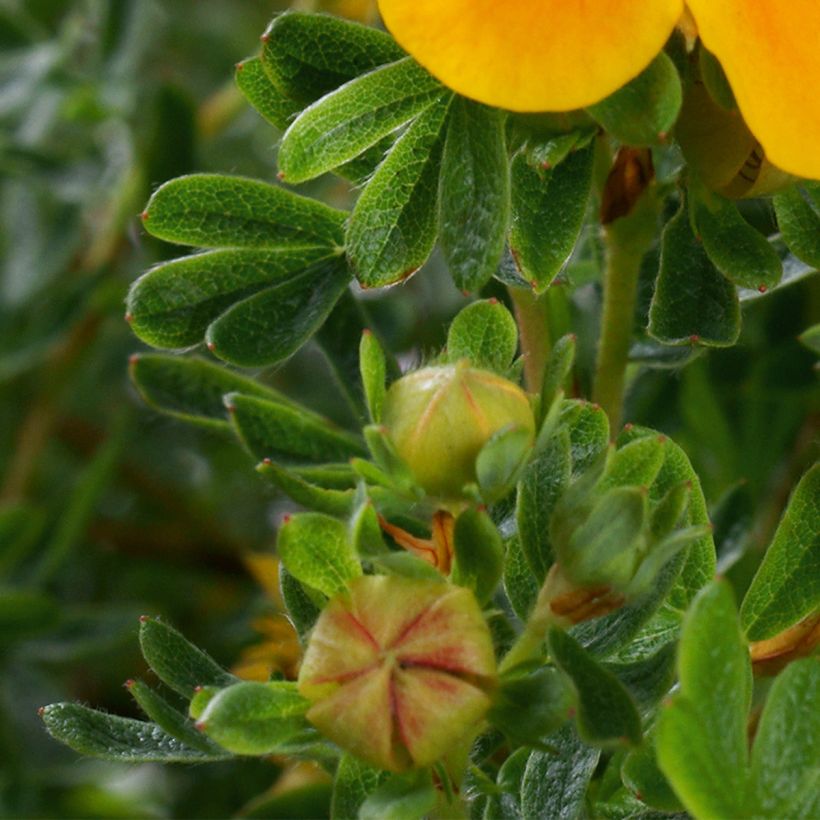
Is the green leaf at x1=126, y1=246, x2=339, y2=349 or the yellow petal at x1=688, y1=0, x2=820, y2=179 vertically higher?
the yellow petal at x1=688, y1=0, x2=820, y2=179

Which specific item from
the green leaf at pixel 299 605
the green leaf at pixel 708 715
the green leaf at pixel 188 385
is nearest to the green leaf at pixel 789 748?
the green leaf at pixel 708 715

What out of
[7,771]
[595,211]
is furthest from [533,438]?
[7,771]

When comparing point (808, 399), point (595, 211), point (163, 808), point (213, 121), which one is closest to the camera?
point (595, 211)

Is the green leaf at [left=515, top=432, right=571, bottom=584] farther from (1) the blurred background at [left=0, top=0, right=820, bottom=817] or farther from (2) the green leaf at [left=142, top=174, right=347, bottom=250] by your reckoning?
(1) the blurred background at [left=0, top=0, right=820, bottom=817]

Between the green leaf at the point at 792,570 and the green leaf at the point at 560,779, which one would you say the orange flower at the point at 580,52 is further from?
the green leaf at the point at 560,779

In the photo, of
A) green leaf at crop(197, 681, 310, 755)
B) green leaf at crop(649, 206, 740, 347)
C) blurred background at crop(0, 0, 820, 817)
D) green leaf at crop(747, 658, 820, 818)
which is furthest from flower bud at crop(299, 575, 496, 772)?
blurred background at crop(0, 0, 820, 817)

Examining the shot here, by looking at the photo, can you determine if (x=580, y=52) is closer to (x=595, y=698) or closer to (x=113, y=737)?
(x=595, y=698)

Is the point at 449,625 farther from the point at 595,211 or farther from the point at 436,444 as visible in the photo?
the point at 595,211
